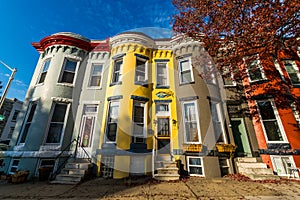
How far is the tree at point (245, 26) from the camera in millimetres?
5582

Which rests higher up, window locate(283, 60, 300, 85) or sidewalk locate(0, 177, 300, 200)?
window locate(283, 60, 300, 85)

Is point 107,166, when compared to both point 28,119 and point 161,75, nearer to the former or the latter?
point 28,119

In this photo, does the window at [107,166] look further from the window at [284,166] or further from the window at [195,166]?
the window at [284,166]

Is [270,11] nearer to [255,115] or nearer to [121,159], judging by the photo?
[255,115]

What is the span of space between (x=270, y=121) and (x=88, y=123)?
457 inches

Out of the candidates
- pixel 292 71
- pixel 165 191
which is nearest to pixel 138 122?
pixel 165 191

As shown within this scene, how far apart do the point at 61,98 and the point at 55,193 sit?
5852 millimetres

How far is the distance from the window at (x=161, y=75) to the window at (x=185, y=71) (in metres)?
1.11

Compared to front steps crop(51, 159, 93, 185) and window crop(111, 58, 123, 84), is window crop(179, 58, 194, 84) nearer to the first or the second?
window crop(111, 58, 123, 84)

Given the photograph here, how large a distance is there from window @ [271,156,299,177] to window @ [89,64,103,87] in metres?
12.0

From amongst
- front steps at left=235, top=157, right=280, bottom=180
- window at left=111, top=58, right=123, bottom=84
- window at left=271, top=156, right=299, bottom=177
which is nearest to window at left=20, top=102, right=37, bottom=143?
window at left=111, top=58, right=123, bottom=84

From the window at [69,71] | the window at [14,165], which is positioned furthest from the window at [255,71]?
the window at [14,165]

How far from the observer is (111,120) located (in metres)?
8.46

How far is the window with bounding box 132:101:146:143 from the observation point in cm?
803
